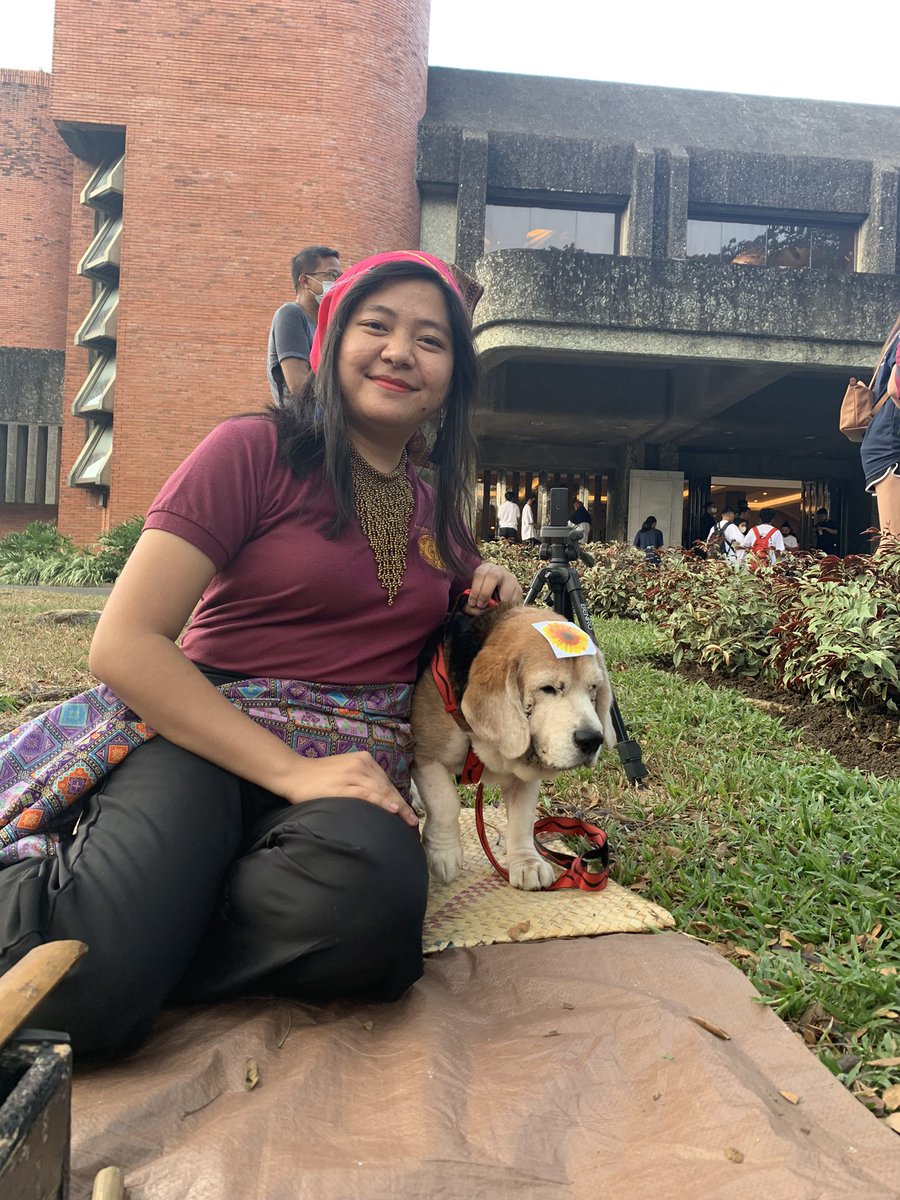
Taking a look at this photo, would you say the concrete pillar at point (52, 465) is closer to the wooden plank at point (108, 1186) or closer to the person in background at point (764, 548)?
the person in background at point (764, 548)

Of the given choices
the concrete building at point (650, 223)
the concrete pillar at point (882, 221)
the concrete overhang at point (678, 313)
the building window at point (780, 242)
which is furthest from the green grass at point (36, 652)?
the concrete pillar at point (882, 221)

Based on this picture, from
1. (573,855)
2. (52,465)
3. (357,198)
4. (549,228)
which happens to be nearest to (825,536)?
(549,228)

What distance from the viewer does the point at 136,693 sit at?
1.86 meters

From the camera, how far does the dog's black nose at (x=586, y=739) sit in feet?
7.56

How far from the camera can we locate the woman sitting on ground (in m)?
1.68

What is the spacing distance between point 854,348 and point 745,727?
1021cm

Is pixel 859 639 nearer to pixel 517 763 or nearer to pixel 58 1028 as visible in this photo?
pixel 517 763

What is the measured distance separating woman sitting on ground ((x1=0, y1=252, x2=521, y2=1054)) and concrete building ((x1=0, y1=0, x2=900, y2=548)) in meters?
12.1

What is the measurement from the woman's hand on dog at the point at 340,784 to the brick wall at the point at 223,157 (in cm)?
1546

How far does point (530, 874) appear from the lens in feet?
8.66

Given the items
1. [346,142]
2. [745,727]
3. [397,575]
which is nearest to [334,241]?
[346,142]

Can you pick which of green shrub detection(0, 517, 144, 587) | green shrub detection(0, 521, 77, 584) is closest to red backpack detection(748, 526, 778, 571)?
green shrub detection(0, 517, 144, 587)

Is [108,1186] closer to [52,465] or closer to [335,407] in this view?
[335,407]

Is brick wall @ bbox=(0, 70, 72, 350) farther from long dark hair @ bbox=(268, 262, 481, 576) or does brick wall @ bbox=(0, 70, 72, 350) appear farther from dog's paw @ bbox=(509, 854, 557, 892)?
dog's paw @ bbox=(509, 854, 557, 892)
